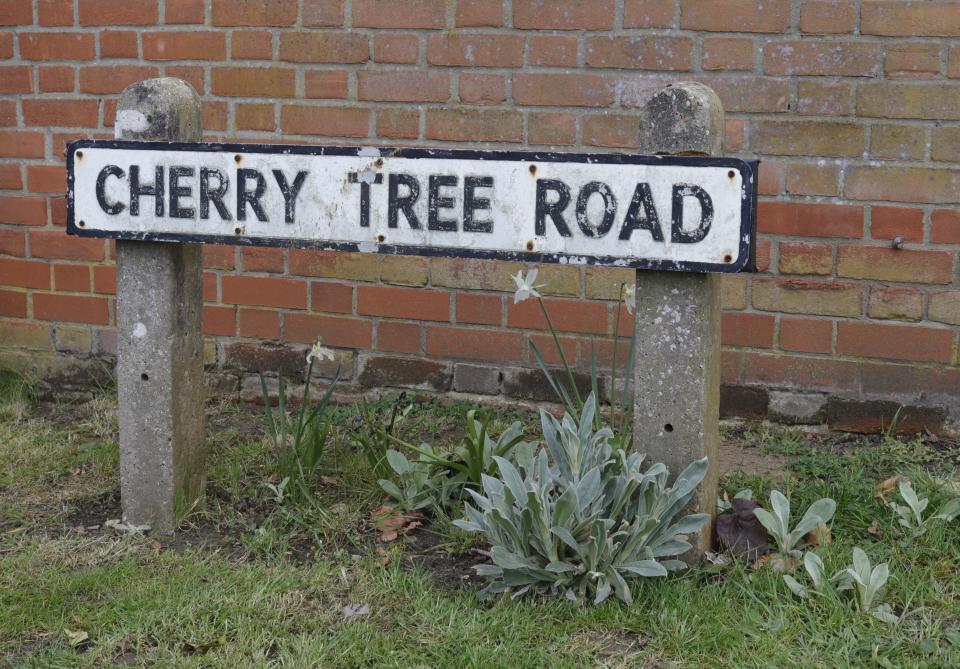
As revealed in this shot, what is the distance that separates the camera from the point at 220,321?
432cm

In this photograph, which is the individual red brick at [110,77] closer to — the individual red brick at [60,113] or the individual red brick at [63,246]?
the individual red brick at [60,113]

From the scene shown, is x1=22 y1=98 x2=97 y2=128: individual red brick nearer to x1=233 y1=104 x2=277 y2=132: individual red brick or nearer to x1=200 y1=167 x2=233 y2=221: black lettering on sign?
x1=233 y1=104 x2=277 y2=132: individual red brick

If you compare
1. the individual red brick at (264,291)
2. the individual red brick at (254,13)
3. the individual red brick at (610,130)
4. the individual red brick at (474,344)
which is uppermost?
the individual red brick at (254,13)

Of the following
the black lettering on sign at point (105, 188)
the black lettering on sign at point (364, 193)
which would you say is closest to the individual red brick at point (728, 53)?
the black lettering on sign at point (364, 193)

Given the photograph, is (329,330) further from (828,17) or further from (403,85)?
(828,17)

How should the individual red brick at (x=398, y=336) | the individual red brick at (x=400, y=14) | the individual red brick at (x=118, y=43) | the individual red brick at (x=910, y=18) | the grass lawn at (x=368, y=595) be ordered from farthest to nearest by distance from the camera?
1. the individual red brick at (x=118, y=43)
2. the individual red brick at (x=398, y=336)
3. the individual red brick at (x=400, y=14)
4. the individual red brick at (x=910, y=18)
5. the grass lawn at (x=368, y=595)

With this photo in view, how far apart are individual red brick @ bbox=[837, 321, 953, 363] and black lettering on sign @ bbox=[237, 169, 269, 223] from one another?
2.02 meters

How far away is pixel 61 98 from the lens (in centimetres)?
436

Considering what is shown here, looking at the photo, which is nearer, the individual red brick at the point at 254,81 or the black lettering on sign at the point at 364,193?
the black lettering on sign at the point at 364,193

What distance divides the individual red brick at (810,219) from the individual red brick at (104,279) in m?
2.54

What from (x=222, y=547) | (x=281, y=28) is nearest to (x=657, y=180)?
(x=222, y=547)

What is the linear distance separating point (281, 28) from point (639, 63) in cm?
135

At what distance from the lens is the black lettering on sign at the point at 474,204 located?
2729mm

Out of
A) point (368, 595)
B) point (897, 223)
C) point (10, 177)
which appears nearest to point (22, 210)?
point (10, 177)
